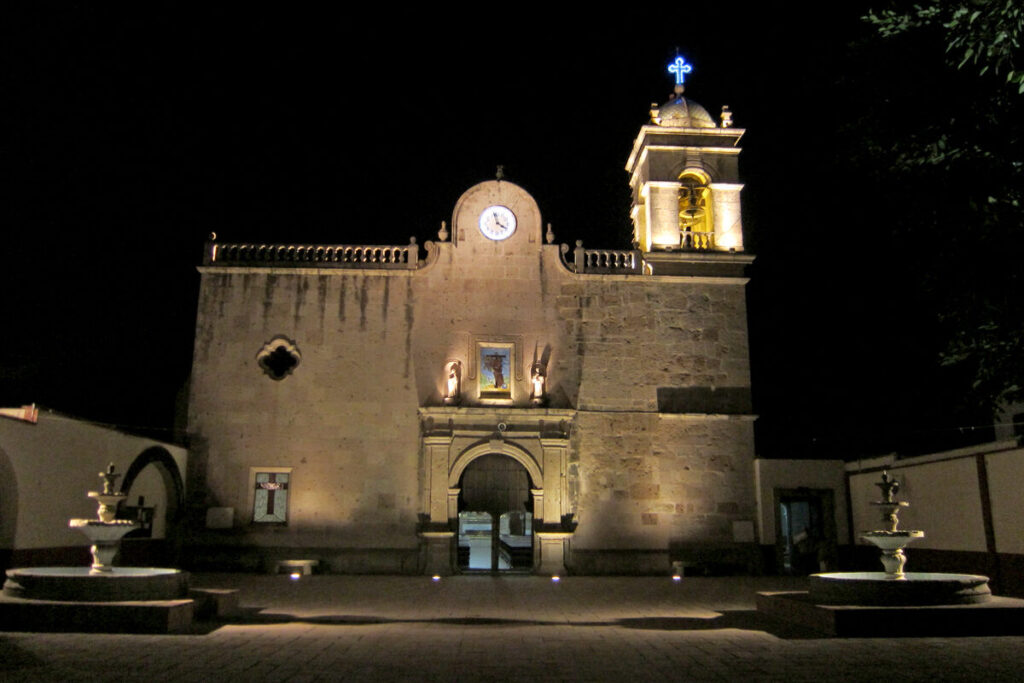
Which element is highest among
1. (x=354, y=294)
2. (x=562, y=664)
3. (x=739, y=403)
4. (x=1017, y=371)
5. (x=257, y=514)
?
(x=354, y=294)

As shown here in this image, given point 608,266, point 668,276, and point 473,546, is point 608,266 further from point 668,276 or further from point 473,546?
point 473,546

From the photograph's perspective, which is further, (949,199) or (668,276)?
(668,276)

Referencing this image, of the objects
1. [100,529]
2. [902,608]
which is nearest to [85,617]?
[100,529]

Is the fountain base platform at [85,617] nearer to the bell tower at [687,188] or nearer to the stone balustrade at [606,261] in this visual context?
the stone balustrade at [606,261]

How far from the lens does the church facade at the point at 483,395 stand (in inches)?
768

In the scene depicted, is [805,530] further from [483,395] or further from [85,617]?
[85,617]

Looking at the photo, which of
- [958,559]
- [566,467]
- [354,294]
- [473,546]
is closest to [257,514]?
[354,294]

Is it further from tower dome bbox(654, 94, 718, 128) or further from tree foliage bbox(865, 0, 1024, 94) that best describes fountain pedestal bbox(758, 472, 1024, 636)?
tower dome bbox(654, 94, 718, 128)

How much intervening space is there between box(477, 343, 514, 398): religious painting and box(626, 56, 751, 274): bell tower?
444cm

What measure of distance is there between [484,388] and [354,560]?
5117 mm

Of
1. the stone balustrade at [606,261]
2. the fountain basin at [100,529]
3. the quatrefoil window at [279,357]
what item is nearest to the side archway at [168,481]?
the quatrefoil window at [279,357]

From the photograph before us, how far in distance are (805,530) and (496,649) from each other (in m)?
14.5

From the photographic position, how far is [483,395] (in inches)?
798

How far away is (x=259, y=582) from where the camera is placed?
16531mm
